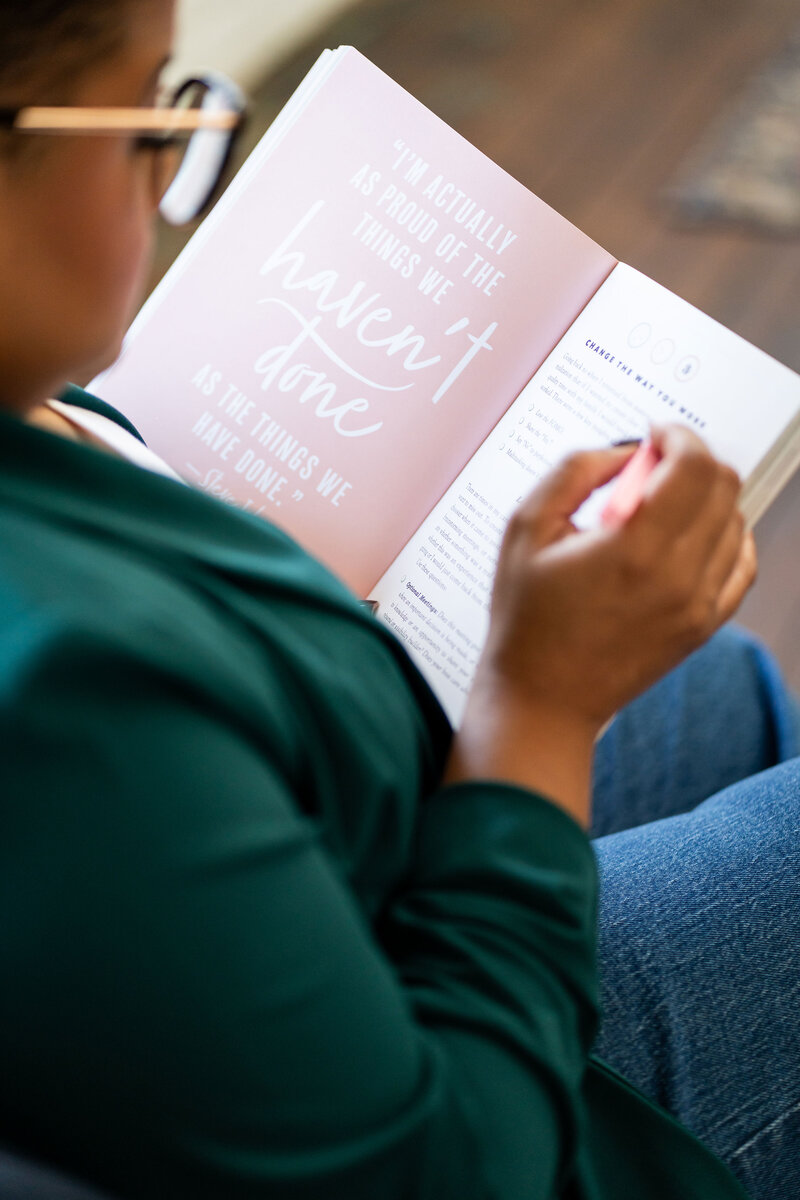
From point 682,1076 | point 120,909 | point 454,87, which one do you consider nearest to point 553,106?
point 454,87

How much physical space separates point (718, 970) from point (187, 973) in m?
0.38

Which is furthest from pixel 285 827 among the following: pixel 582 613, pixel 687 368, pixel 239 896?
pixel 687 368

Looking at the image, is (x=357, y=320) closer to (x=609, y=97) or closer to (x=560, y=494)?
(x=560, y=494)

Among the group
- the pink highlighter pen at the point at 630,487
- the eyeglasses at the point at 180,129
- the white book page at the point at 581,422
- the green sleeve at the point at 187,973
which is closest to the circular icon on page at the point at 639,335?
the white book page at the point at 581,422

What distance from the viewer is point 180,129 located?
47 centimetres

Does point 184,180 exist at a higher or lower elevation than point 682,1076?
higher

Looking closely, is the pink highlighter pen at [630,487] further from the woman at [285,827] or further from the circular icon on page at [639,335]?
the circular icon on page at [639,335]

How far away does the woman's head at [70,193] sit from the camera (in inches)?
15.8

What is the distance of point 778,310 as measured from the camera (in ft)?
5.54

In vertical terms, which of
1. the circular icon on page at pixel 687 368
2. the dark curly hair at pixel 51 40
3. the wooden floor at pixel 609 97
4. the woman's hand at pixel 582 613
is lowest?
the woman's hand at pixel 582 613

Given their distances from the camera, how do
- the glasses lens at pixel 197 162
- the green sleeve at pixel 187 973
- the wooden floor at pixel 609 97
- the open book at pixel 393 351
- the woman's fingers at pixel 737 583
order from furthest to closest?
the wooden floor at pixel 609 97, the open book at pixel 393 351, the woman's fingers at pixel 737 583, the glasses lens at pixel 197 162, the green sleeve at pixel 187 973

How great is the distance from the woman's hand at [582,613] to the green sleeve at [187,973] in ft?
0.47

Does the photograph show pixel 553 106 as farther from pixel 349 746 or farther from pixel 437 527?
pixel 349 746

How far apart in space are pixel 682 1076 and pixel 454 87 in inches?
77.0
